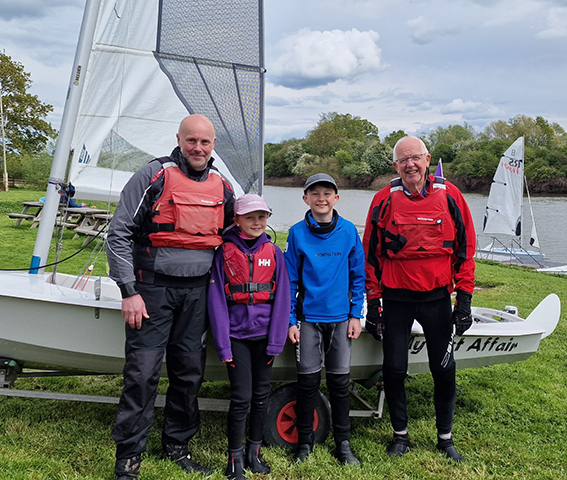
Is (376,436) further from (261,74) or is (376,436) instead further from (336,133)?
(336,133)

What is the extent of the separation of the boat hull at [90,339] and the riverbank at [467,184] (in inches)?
1611

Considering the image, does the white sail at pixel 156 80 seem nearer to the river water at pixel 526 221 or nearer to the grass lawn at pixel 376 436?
the grass lawn at pixel 376 436

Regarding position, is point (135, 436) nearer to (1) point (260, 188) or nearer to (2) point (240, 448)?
(2) point (240, 448)

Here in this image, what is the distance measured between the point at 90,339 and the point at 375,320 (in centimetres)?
151

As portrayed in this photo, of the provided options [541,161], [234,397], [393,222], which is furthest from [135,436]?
[541,161]

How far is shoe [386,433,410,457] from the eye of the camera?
8.80ft

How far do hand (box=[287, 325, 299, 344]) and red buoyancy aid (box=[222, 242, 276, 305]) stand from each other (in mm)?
207

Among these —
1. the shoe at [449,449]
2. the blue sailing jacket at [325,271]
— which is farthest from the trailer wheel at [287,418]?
the shoe at [449,449]

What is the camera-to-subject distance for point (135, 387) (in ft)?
7.32

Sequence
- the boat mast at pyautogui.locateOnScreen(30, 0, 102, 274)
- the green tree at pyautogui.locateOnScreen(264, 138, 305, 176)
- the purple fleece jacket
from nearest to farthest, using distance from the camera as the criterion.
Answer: the purple fleece jacket → the boat mast at pyautogui.locateOnScreen(30, 0, 102, 274) → the green tree at pyautogui.locateOnScreen(264, 138, 305, 176)

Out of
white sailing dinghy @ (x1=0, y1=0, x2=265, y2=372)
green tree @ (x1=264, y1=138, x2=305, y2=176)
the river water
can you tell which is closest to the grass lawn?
white sailing dinghy @ (x1=0, y1=0, x2=265, y2=372)

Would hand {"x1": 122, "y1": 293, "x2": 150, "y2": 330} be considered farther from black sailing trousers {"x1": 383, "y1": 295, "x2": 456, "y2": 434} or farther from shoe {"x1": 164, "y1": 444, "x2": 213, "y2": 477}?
black sailing trousers {"x1": 383, "y1": 295, "x2": 456, "y2": 434}

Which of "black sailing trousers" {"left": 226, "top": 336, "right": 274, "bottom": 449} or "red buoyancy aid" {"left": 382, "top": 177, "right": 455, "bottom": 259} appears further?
"red buoyancy aid" {"left": 382, "top": 177, "right": 455, "bottom": 259}

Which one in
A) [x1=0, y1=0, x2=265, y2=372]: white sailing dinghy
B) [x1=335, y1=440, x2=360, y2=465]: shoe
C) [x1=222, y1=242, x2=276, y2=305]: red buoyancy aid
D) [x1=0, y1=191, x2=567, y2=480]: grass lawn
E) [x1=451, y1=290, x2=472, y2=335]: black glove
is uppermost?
[x1=0, y1=0, x2=265, y2=372]: white sailing dinghy
